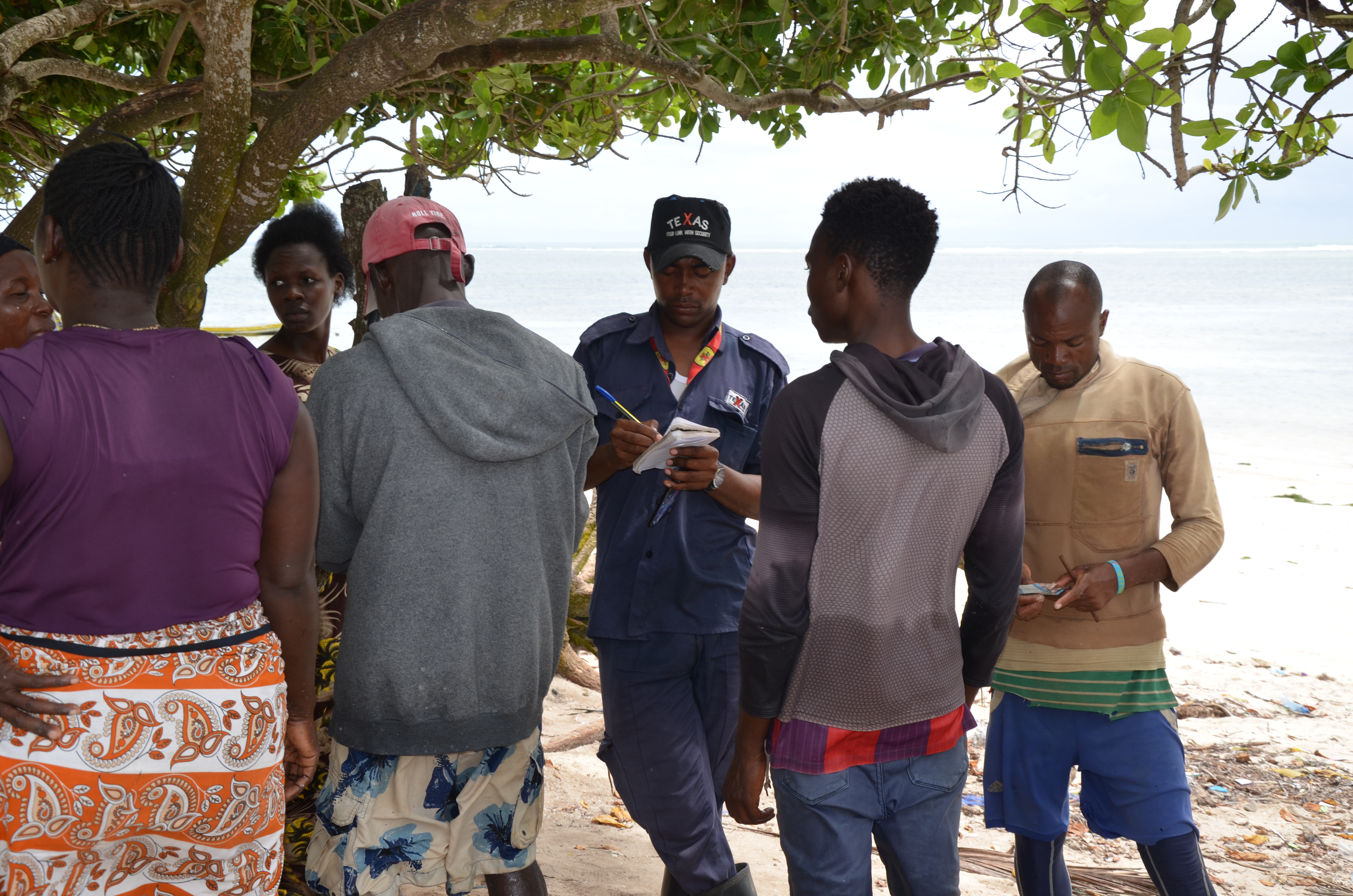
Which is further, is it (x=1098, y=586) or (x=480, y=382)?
(x=1098, y=586)

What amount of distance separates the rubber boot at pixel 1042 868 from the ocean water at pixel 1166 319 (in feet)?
14.9

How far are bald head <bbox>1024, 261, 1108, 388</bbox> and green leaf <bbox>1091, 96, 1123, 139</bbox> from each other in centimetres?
39

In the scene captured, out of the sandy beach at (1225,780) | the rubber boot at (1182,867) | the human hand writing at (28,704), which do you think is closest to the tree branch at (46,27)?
the human hand writing at (28,704)

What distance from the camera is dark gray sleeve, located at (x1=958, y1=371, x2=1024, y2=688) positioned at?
219cm

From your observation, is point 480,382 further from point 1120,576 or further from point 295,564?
point 1120,576

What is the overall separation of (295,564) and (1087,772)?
86.9 inches

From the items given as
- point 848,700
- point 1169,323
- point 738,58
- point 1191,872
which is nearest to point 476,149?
point 738,58

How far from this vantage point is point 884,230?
6.93 feet

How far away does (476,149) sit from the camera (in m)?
5.59

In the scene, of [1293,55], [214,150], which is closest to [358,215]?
[214,150]

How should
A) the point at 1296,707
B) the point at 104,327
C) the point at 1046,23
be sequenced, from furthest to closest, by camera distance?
the point at 1296,707 < the point at 1046,23 < the point at 104,327

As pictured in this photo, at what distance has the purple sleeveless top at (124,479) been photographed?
5.53 ft

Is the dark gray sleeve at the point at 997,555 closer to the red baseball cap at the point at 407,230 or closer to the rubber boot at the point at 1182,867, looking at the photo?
the rubber boot at the point at 1182,867

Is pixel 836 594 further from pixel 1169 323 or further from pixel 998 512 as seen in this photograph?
pixel 1169 323
